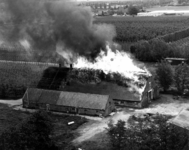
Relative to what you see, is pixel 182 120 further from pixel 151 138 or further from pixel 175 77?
pixel 175 77

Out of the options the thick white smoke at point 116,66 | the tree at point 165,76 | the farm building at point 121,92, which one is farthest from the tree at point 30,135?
the tree at point 165,76

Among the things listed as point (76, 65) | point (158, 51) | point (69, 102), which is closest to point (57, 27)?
point (76, 65)

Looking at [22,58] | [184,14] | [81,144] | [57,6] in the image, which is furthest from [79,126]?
[184,14]

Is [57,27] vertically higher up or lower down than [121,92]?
higher up

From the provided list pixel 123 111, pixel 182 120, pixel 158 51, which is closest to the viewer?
pixel 182 120

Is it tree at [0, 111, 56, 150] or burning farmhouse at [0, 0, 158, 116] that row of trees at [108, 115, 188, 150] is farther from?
burning farmhouse at [0, 0, 158, 116]

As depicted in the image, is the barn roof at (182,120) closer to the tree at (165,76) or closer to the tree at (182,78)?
the tree at (182,78)

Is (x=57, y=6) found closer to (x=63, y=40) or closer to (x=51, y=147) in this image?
(x=63, y=40)
